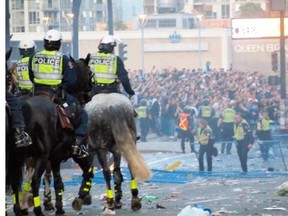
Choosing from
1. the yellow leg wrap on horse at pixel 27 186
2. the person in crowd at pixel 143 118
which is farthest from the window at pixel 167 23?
the yellow leg wrap on horse at pixel 27 186

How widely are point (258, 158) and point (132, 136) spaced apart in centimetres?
1523

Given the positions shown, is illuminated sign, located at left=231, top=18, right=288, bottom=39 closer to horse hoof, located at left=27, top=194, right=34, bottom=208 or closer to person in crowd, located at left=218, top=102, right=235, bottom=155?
person in crowd, located at left=218, top=102, right=235, bottom=155

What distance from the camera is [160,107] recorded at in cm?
4369

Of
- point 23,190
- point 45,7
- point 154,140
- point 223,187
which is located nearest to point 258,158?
point 223,187

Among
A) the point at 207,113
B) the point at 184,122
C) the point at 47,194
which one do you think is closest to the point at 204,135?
the point at 207,113

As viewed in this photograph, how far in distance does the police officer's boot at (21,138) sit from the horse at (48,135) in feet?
1.26

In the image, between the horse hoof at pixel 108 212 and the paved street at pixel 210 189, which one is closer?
the horse hoof at pixel 108 212

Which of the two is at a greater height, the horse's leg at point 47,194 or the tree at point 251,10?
the tree at point 251,10

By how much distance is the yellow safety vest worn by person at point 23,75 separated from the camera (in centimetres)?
1537

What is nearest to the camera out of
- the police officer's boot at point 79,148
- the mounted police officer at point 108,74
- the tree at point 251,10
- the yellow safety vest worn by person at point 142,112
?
the police officer's boot at point 79,148

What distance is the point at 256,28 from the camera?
40625 millimetres

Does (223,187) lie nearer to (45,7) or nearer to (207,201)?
(207,201)

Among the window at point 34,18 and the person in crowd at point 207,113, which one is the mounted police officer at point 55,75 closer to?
the person in crowd at point 207,113

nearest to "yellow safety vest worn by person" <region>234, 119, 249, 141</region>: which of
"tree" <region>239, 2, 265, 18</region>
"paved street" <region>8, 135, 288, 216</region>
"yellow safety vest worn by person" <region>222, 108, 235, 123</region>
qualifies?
"paved street" <region>8, 135, 288, 216</region>
